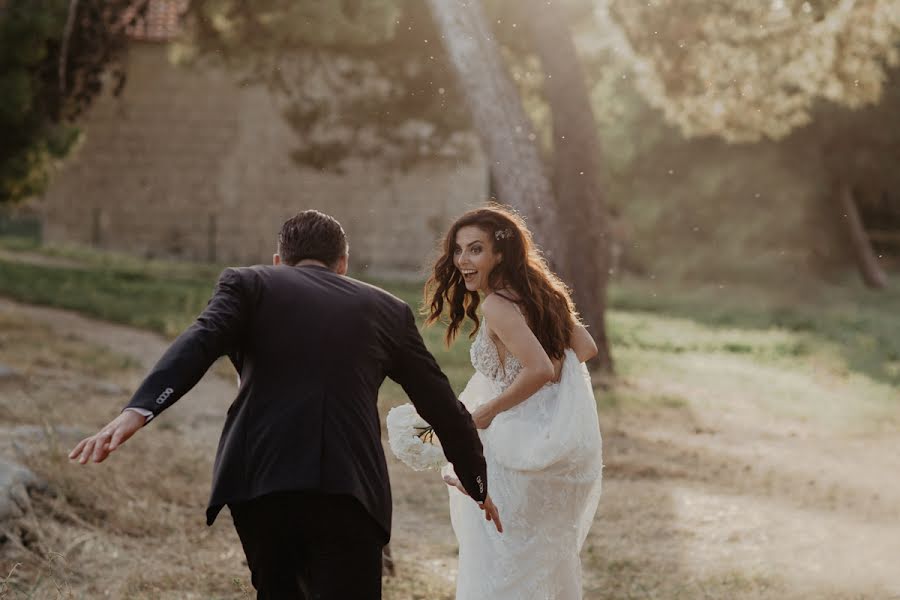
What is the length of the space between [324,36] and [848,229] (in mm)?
23076

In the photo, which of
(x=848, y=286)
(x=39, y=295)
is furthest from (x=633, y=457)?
(x=848, y=286)

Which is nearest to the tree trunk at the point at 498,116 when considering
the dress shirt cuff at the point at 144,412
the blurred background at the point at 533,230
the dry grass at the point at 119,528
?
the blurred background at the point at 533,230

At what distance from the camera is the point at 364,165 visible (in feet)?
91.8

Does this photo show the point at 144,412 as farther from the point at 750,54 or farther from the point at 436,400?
the point at 750,54

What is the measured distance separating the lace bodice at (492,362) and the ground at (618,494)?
1319 millimetres

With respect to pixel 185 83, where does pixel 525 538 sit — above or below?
below

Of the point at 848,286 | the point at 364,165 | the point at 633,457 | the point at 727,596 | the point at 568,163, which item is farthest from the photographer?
the point at 848,286

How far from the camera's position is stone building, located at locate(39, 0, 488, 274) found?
2892 cm

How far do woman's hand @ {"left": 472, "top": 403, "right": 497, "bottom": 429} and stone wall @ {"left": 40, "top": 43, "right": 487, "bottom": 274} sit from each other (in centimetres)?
2421

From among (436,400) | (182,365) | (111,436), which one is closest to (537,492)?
(436,400)

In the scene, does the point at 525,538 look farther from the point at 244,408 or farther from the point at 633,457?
the point at 633,457

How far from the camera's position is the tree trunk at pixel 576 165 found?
13930 millimetres

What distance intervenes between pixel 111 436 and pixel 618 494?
6.30 metres

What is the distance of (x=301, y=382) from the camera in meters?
3.48
